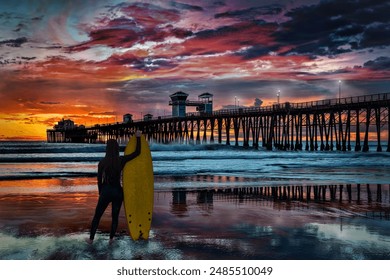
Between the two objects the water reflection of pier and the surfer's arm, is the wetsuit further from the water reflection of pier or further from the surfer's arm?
the water reflection of pier

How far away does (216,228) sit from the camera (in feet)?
24.8

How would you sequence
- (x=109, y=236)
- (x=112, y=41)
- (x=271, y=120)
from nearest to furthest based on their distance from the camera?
(x=109, y=236)
(x=112, y=41)
(x=271, y=120)

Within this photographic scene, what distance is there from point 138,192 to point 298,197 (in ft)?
19.0

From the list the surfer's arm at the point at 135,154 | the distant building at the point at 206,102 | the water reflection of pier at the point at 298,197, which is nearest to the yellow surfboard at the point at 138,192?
the surfer's arm at the point at 135,154

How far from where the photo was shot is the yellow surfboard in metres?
6.76

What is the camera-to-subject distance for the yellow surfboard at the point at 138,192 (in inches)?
266

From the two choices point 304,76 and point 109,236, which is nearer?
point 109,236

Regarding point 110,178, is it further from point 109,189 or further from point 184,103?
point 184,103

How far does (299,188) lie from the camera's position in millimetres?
13539

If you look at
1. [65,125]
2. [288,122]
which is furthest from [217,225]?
[65,125]

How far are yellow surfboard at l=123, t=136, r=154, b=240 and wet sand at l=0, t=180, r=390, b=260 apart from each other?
22cm

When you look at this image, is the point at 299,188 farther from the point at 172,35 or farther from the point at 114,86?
the point at 114,86

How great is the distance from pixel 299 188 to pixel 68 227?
7.80m
